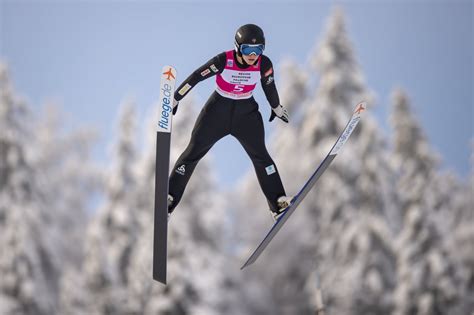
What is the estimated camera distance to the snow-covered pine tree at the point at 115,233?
2455 cm

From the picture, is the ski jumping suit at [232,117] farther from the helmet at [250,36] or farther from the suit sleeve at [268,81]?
the helmet at [250,36]

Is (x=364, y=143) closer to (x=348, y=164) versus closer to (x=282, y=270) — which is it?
(x=348, y=164)

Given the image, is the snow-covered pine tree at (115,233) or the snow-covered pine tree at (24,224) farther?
the snow-covered pine tree at (115,233)

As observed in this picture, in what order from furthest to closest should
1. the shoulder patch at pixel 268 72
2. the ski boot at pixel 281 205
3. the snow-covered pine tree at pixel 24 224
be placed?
the snow-covered pine tree at pixel 24 224
the ski boot at pixel 281 205
the shoulder patch at pixel 268 72

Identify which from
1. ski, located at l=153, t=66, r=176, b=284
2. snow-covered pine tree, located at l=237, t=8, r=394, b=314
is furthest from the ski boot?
snow-covered pine tree, located at l=237, t=8, r=394, b=314

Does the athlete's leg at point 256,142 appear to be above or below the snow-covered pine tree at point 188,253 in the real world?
above

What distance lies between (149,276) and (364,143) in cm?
965

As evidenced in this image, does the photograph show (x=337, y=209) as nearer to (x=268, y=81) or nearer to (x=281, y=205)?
(x=281, y=205)

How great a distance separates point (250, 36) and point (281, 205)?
218 cm

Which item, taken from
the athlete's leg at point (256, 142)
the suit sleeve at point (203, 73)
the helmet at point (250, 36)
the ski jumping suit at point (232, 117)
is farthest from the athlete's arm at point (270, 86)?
the suit sleeve at point (203, 73)

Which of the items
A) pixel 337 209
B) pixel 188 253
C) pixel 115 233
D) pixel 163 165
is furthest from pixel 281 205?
pixel 115 233

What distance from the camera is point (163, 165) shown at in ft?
22.6

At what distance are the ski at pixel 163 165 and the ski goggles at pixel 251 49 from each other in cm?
81

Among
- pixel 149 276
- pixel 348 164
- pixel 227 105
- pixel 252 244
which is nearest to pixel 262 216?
pixel 252 244
